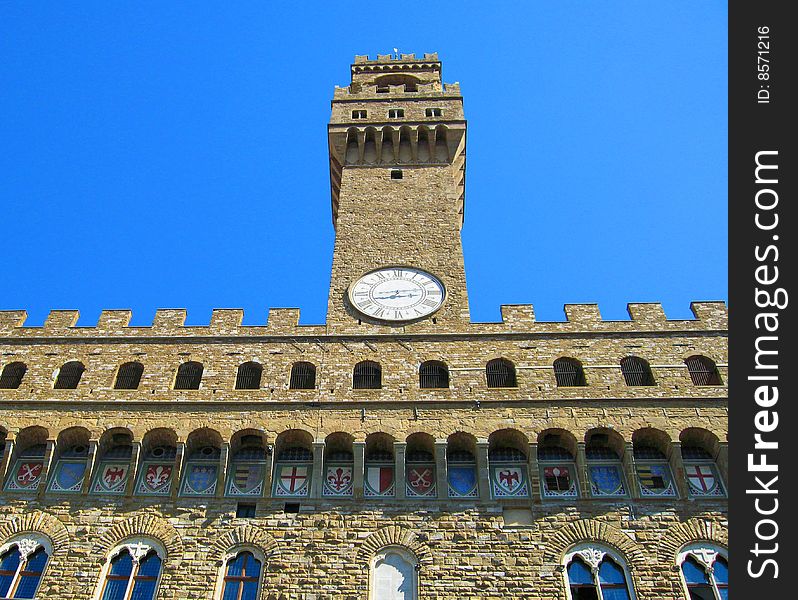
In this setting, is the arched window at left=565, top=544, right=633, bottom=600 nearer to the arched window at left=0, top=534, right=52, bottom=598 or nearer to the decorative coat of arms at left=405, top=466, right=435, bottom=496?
the decorative coat of arms at left=405, top=466, right=435, bottom=496

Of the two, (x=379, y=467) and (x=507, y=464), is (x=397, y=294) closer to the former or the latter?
(x=379, y=467)

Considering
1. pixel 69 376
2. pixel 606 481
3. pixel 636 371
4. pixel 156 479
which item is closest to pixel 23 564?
pixel 156 479

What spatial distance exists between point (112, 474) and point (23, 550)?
2.39m

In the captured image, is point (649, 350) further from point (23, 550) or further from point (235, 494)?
point (23, 550)

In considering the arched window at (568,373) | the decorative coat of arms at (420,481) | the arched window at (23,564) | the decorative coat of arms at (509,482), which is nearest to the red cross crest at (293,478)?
the decorative coat of arms at (420,481)

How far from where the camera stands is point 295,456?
19.0 m

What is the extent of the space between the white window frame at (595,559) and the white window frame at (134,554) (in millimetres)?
8380

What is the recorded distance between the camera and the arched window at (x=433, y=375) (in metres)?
20.3

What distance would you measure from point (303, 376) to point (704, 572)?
1025 cm

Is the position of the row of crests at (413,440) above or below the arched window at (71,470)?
above

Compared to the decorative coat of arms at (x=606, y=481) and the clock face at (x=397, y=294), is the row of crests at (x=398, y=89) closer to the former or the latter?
the clock face at (x=397, y=294)

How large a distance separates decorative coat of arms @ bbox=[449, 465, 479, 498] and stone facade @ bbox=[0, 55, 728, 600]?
0.14m

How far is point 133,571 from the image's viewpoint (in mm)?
16844
